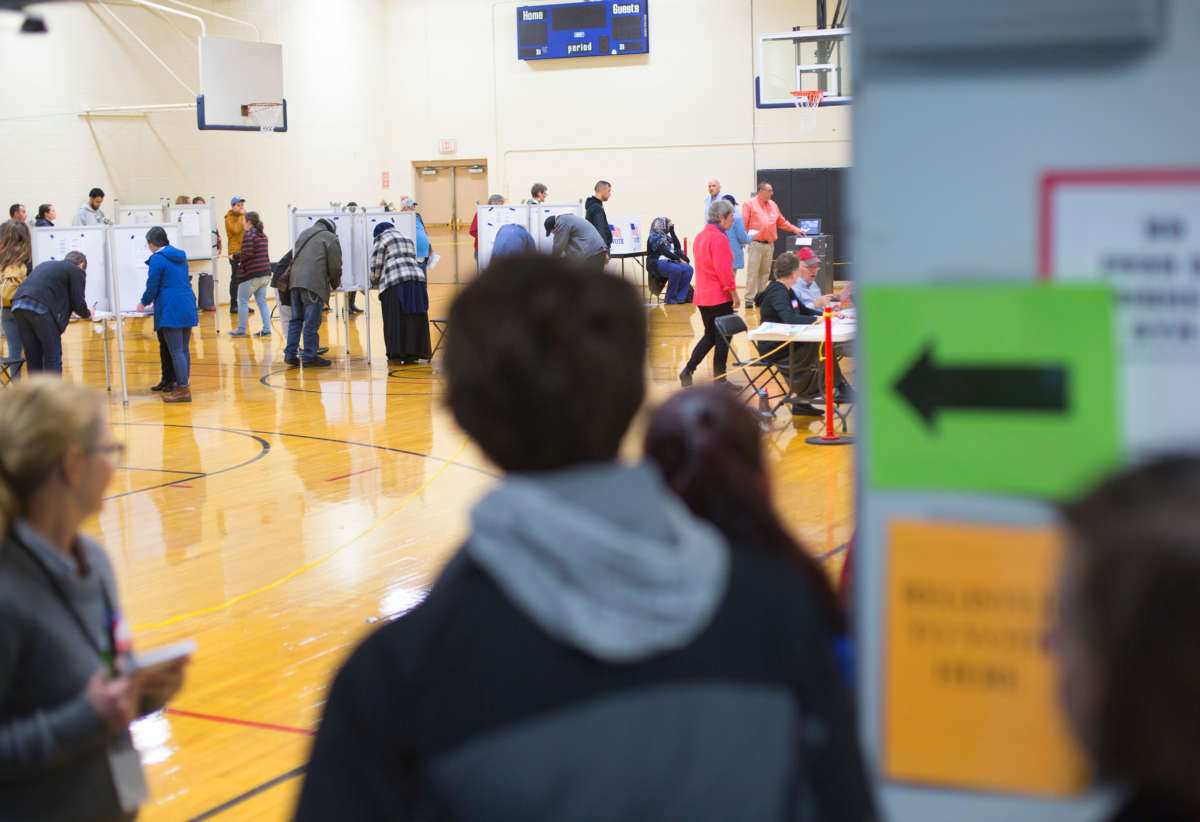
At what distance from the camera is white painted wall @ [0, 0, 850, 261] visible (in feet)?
60.2

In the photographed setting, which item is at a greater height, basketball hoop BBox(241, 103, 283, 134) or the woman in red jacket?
basketball hoop BBox(241, 103, 283, 134)

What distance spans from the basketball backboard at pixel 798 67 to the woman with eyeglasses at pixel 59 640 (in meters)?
15.2

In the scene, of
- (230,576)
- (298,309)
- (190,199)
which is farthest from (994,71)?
(190,199)

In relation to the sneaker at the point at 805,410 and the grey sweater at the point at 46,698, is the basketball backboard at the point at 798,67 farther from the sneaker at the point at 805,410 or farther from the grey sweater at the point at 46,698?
the grey sweater at the point at 46,698

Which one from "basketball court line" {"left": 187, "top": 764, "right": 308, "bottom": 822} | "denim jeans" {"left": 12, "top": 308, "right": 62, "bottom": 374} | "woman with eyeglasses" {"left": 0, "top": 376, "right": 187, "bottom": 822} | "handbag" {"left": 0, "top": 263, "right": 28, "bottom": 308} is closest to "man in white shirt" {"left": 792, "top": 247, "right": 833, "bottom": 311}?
"denim jeans" {"left": 12, "top": 308, "right": 62, "bottom": 374}

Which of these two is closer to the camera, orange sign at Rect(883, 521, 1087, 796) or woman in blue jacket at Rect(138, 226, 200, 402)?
orange sign at Rect(883, 521, 1087, 796)

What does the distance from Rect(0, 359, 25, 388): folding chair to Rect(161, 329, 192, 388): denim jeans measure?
1304 mm

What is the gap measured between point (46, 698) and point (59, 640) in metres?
0.08

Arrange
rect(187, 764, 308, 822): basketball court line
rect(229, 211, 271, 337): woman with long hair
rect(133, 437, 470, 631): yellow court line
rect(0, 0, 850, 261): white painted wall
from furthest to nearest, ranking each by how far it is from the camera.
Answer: rect(0, 0, 850, 261): white painted wall
rect(229, 211, 271, 337): woman with long hair
rect(133, 437, 470, 631): yellow court line
rect(187, 764, 308, 822): basketball court line

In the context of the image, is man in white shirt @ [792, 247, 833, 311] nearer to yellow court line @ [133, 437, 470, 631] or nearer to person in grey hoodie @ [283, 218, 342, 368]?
yellow court line @ [133, 437, 470, 631]

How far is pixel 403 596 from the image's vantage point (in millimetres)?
5094

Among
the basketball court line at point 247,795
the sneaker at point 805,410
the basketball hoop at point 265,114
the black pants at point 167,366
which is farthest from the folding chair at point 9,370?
the basketball court line at point 247,795

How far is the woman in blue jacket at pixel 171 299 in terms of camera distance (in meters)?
10.3

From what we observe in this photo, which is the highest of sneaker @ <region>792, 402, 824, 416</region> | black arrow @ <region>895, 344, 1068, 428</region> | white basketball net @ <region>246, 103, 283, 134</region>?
white basketball net @ <region>246, 103, 283, 134</region>
